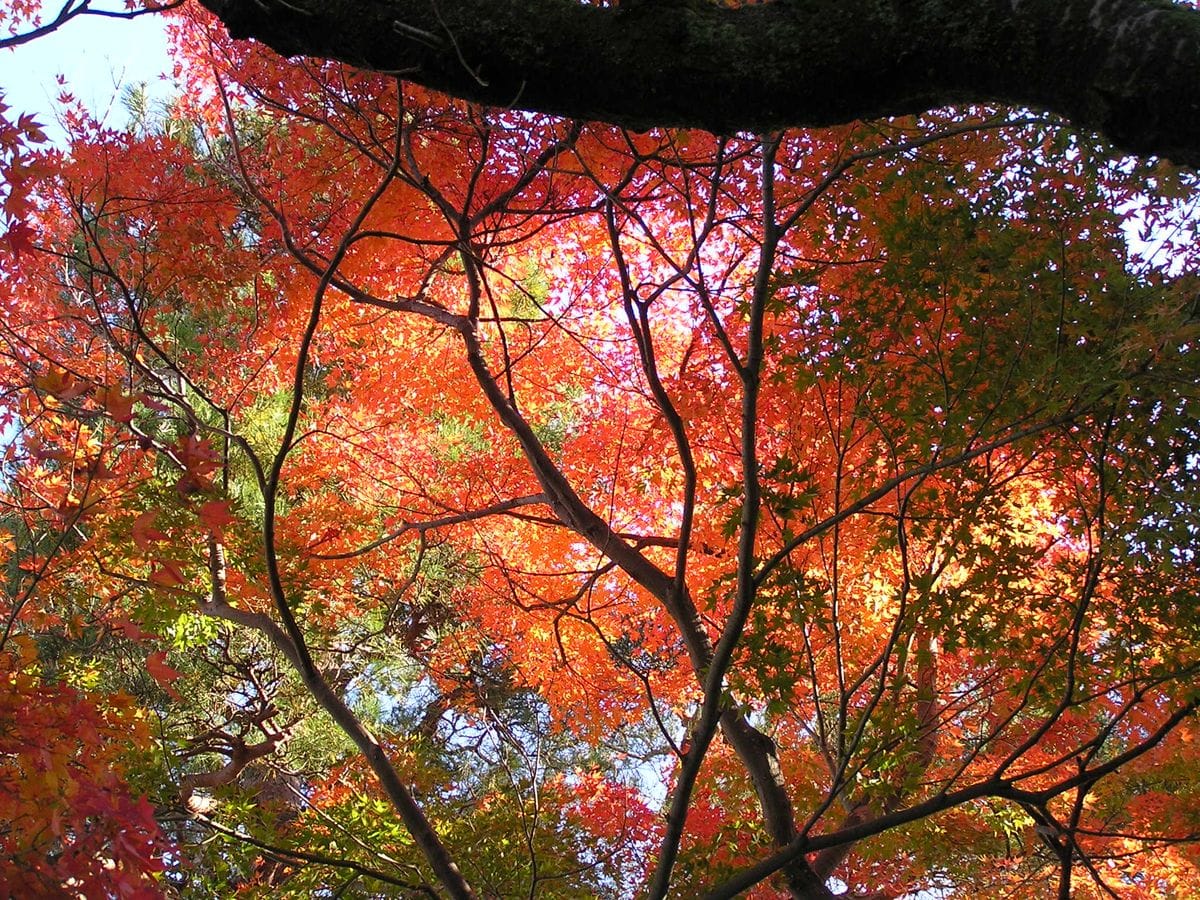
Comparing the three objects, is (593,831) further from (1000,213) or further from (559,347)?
(1000,213)

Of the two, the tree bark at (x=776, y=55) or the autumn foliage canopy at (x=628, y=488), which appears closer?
the tree bark at (x=776, y=55)

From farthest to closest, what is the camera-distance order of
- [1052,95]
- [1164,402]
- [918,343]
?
[918,343] < [1164,402] < [1052,95]

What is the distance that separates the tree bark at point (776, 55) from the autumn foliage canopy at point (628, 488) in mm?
199

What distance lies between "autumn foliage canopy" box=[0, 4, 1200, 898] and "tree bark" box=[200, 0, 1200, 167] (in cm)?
20

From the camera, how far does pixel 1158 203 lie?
9.59 ft

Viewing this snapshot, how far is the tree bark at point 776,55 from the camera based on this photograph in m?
1.63

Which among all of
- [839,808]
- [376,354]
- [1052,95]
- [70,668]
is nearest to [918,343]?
[1052,95]

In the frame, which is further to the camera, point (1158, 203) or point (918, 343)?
point (918, 343)

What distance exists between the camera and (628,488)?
20.3 feet

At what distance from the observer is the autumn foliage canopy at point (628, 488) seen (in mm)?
2631

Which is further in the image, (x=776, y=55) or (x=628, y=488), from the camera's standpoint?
(x=628, y=488)

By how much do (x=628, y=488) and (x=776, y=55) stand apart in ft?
14.5

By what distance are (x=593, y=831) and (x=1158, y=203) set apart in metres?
4.21

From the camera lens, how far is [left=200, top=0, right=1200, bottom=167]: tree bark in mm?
1632
